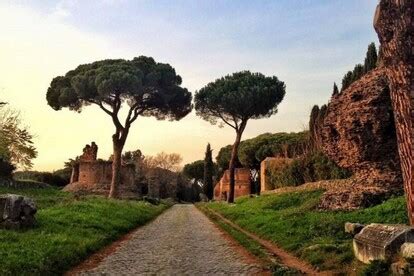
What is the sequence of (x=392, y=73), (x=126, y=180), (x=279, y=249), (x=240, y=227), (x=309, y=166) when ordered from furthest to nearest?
(x=126, y=180)
(x=309, y=166)
(x=240, y=227)
(x=279, y=249)
(x=392, y=73)

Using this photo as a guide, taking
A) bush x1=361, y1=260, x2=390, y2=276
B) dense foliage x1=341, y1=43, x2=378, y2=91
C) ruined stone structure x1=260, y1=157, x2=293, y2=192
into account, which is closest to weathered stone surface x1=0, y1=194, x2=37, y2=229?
bush x1=361, y1=260, x2=390, y2=276

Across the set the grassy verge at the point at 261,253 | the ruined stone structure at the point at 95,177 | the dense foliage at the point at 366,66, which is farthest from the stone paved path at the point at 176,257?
the ruined stone structure at the point at 95,177

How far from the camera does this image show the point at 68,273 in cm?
866

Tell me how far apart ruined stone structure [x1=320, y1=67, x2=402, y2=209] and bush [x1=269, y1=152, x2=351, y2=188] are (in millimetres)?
6787

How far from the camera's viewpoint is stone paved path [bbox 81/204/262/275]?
8750mm

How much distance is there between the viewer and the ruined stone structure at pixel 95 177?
46.1 m

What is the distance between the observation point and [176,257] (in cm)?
1042

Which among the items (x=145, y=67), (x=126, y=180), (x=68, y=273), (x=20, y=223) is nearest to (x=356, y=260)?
(x=68, y=273)

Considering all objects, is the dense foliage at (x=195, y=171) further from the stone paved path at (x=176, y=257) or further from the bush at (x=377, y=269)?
the bush at (x=377, y=269)

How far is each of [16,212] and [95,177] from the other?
3568 cm

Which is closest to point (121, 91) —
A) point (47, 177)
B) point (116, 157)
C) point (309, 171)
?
point (116, 157)

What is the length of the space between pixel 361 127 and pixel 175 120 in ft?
84.3

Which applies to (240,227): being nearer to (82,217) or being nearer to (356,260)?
(82,217)

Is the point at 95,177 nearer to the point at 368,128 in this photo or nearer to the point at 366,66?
the point at 366,66
